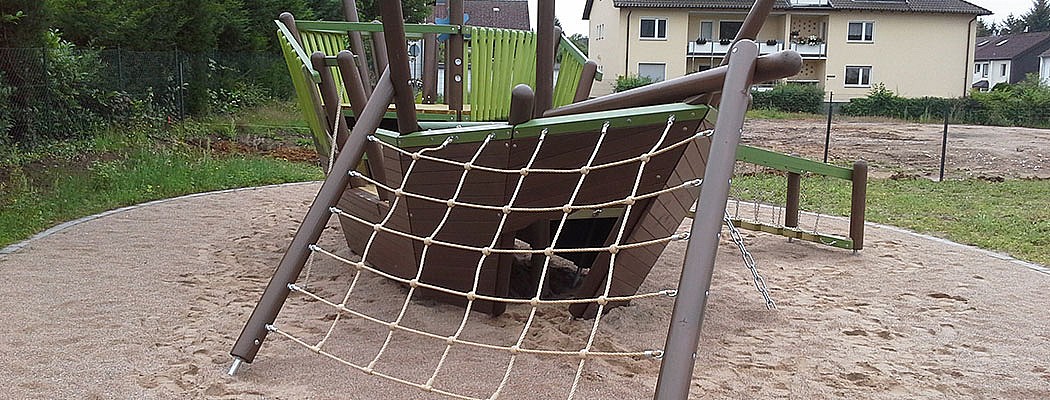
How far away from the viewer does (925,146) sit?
15578mm

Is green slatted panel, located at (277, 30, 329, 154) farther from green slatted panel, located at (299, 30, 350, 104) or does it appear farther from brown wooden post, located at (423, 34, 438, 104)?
brown wooden post, located at (423, 34, 438, 104)

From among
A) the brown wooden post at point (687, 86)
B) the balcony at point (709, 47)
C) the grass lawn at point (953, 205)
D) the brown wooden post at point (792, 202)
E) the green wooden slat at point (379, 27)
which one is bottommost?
the grass lawn at point (953, 205)

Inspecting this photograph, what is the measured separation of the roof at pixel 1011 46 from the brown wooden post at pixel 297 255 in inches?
2146

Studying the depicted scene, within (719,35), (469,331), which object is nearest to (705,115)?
(469,331)

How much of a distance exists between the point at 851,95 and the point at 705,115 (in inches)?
1124

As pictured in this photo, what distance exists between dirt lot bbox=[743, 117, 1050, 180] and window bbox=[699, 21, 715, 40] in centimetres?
969

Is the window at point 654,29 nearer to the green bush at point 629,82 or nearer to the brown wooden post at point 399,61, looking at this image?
the green bush at point 629,82

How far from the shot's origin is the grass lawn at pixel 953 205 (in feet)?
21.6

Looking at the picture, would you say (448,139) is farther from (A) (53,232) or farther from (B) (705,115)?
(A) (53,232)

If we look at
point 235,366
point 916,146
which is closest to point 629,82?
point 916,146

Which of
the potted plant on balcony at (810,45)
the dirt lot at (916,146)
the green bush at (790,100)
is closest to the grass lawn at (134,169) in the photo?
the dirt lot at (916,146)

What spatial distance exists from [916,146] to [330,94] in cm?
1382

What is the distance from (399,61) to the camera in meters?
3.44

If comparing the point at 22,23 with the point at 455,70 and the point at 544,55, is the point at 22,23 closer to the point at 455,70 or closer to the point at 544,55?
the point at 455,70
